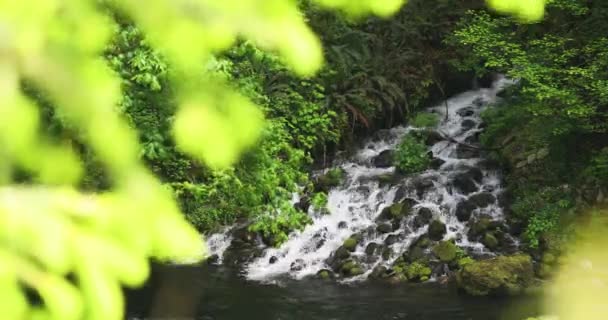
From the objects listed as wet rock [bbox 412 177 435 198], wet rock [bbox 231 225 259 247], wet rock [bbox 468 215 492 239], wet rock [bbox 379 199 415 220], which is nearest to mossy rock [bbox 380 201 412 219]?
wet rock [bbox 379 199 415 220]

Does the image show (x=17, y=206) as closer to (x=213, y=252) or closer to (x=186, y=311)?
(x=186, y=311)

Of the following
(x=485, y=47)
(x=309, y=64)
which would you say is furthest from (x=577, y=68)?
(x=309, y=64)

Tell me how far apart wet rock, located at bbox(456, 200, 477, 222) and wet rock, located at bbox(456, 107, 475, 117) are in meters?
3.50

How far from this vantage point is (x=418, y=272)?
9617 mm

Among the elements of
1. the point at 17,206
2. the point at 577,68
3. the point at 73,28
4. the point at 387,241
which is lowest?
the point at 17,206

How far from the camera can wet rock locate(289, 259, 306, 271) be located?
10250 millimetres

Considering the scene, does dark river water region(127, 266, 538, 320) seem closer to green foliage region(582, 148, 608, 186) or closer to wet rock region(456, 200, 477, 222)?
wet rock region(456, 200, 477, 222)

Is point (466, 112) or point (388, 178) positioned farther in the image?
point (466, 112)

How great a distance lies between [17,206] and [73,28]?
435 millimetres

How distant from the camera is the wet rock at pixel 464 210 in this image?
1095 cm

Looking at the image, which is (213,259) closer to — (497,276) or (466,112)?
(497,276)

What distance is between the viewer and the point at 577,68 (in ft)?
29.2

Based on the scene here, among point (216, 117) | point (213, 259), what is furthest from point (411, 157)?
point (216, 117)

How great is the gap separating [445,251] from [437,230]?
0.68 meters
